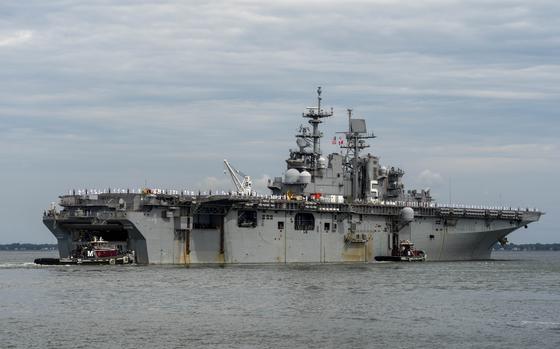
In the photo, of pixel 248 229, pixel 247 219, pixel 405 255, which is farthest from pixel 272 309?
pixel 405 255

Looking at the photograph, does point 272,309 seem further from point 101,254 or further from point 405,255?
point 405,255

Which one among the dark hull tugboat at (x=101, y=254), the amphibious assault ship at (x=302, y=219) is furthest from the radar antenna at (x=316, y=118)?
the dark hull tugboat at (x=101, y=254)

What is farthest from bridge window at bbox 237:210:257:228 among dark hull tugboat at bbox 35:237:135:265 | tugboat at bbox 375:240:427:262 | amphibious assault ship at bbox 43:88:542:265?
tugboat at bbox 375:240:427:262

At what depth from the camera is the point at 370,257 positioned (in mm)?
72500

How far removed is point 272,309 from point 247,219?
25.3 m

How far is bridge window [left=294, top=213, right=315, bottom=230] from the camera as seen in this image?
67500 mm

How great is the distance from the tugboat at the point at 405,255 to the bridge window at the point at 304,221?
7.57 meters

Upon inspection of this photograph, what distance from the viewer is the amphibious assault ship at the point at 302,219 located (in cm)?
6209

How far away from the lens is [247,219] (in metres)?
64.8

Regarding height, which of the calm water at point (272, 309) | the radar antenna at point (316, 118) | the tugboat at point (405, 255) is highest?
the radar antenna at point (316, 118)

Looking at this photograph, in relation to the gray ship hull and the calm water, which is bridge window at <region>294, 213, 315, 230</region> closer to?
the gray ship hull

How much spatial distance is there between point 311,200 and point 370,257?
7685mm

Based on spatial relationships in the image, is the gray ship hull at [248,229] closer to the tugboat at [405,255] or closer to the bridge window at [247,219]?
the bridge window at [247,219]

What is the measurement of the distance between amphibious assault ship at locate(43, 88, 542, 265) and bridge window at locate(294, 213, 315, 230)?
2.9 inches
